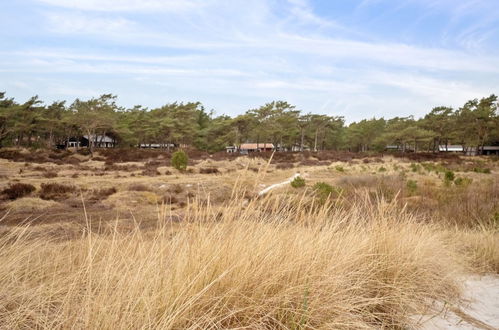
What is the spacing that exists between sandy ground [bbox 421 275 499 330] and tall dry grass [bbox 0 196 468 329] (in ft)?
0.53

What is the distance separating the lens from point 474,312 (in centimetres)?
324

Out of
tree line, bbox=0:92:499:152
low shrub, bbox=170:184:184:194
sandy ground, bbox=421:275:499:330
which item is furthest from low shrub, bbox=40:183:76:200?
A: tree line, bbox=0:92:499:152

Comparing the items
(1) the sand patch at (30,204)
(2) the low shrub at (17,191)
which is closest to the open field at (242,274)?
(1) the sand patch at (30,204)

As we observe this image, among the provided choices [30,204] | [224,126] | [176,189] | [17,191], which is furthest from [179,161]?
[224,126]

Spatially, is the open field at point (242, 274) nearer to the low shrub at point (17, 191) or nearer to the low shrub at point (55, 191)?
the low shrub at point (55, 191)

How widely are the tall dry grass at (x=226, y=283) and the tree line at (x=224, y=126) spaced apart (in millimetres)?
46240

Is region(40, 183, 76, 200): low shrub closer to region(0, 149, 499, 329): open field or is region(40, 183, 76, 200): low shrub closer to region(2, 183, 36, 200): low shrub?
region(2, 183, 36, 200): low shrub

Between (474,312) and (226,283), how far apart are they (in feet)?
8.44

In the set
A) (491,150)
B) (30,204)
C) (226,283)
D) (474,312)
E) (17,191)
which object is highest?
(226,283)

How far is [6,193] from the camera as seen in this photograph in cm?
1422

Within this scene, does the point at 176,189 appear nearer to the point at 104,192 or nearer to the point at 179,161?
the point at 104,192

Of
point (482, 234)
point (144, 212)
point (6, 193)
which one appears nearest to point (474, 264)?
point (482, 234)

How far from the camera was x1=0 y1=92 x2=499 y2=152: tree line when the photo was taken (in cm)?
4606

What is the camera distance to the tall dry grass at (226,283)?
174 centimetres
